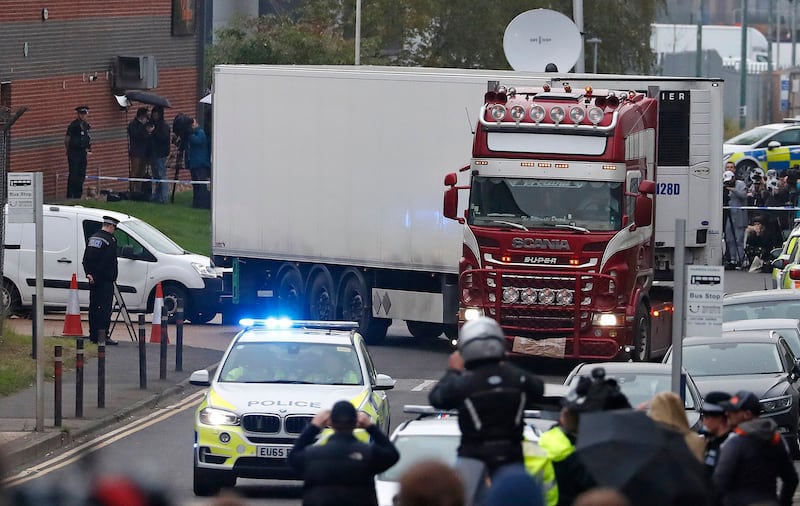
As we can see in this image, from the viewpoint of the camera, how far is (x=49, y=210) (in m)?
29.0

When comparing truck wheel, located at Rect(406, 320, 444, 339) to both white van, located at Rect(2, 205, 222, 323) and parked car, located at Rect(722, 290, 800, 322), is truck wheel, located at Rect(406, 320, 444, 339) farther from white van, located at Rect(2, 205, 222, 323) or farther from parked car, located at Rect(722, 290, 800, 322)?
parked car, located at Rect(722, 290, 800, 322)

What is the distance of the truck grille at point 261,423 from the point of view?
49.7 feet

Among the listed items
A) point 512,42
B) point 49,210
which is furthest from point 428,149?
point 49,210

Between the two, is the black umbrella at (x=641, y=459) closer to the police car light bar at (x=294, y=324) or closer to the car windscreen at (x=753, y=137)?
the police car light bar at (x=294, y=324)

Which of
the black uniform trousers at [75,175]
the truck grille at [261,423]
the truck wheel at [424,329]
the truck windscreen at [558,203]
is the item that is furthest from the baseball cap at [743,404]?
the black uniform trousers at [75,175]

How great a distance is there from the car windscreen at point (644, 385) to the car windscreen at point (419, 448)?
14.3 feet

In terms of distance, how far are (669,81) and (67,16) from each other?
20117 mm

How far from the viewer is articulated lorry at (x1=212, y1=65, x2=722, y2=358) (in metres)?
23.0

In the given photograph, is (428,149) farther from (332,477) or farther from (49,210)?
(332,477)

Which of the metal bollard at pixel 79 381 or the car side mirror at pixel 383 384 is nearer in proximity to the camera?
the car side mirror at pixel 383 384

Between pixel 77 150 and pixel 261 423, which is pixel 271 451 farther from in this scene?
pixel 77 150

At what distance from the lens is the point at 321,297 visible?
1065 inches

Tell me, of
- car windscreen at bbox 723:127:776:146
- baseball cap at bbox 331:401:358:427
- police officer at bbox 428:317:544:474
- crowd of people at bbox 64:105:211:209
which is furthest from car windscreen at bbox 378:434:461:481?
car windscreen at bbox 723:127:776:146

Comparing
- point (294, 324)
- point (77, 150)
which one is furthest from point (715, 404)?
point (77, 150)
